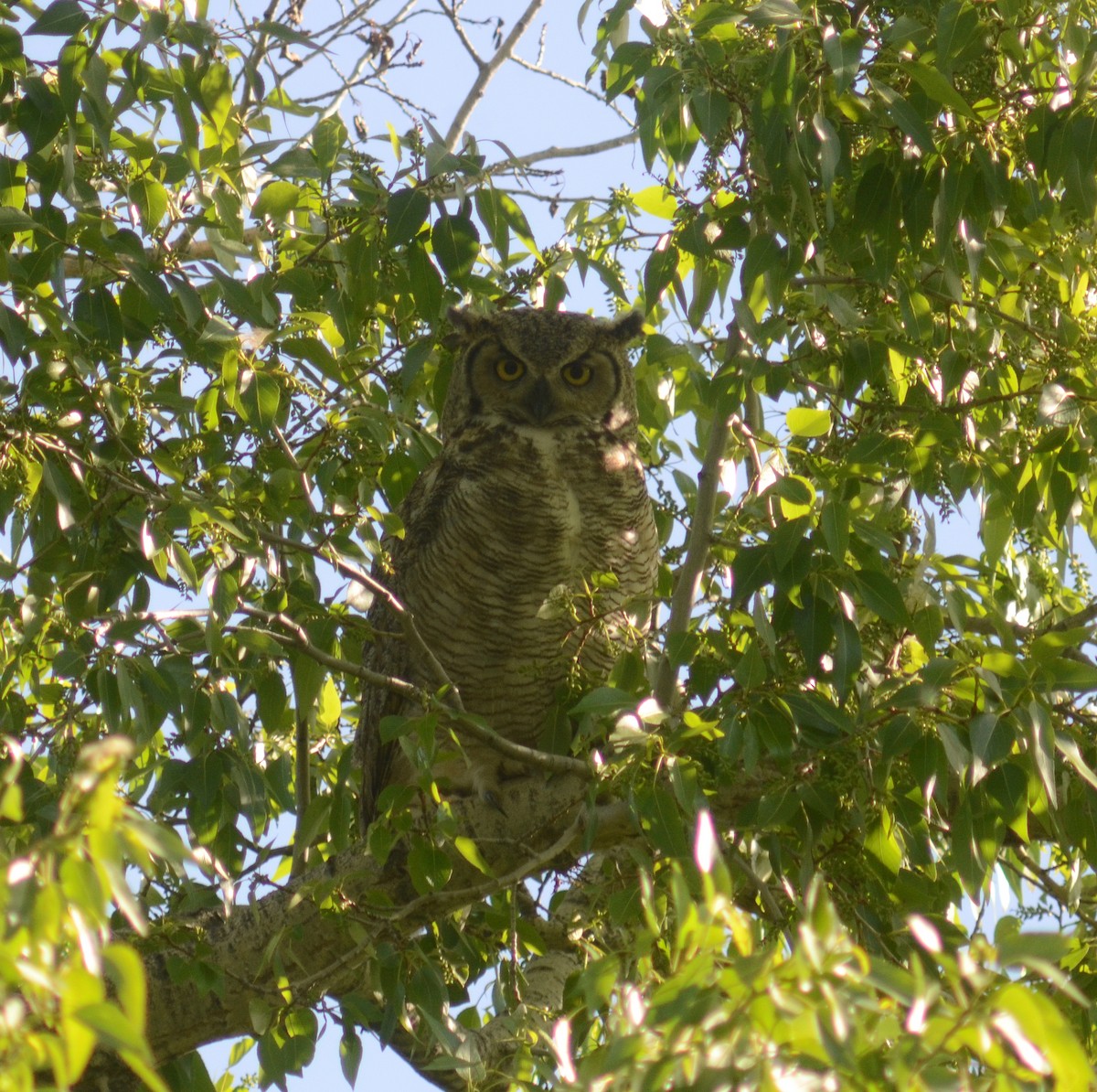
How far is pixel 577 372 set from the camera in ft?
13.5

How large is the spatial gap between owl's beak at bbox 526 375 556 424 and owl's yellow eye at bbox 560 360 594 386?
94mm

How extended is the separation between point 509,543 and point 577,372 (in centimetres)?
76

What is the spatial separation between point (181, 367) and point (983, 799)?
1984mm

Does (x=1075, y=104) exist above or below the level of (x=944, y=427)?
above

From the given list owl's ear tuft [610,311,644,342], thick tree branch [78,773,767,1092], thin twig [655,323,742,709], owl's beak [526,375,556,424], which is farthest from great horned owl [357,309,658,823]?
thin twig [655,323,742,709]

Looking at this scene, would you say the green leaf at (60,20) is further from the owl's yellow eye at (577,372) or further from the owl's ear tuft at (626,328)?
the owl's ear tuft at (626,328)

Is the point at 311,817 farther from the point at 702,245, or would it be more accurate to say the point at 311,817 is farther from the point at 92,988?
the point at 92,988

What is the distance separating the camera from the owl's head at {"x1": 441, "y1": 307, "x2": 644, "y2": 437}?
4.03 m

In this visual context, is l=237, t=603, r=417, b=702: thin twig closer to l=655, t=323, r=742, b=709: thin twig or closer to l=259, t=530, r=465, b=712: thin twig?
l=259, t=530, r=465, b=712: thin twig

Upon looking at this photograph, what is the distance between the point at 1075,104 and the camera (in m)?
2.26

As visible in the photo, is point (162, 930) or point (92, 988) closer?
point (92, 988)

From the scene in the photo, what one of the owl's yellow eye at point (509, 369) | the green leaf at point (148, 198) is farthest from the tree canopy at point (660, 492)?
the owl's yellow eye at point (509, 369)

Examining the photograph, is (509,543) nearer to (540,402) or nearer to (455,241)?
(540,402)

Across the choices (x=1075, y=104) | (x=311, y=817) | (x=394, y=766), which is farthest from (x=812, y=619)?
(x=394, y=766)
